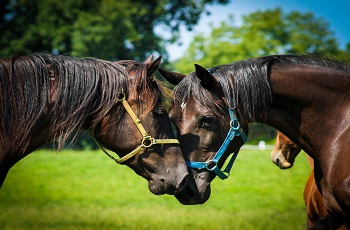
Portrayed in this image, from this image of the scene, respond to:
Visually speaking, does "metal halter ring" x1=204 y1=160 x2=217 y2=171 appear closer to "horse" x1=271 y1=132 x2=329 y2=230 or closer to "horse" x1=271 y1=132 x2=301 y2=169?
"horse" x1=271 y1=132 x2=329 y2=230

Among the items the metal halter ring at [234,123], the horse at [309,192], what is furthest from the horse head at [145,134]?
the horse at [309,192]

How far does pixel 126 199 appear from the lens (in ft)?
42.6

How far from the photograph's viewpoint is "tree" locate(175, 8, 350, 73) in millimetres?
41344

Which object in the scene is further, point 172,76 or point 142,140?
point 172,76

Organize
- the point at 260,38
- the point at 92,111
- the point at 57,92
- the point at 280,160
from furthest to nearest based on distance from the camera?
the point at 260,38 → the point at 280,160 → the point at 92,111 → the point at 57,92

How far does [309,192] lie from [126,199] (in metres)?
7.72

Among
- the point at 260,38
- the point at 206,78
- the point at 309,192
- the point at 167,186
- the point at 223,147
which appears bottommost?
the point at 260,38

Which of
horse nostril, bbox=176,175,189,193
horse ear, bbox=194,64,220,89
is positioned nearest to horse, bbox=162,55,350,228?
horse ear, bbox=194,64,220,89

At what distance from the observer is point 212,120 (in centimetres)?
469

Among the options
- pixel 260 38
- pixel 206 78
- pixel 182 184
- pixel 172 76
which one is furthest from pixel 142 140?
pixel 260 38

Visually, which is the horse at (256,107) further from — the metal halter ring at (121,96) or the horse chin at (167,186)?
the metal halter ring at (121,96)

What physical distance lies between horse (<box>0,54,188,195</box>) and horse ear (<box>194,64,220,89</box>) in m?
0.39

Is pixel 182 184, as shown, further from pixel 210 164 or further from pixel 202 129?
pixel 202 129

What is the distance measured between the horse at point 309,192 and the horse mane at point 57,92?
2710 mm
